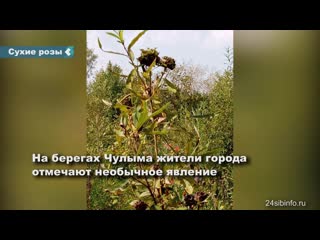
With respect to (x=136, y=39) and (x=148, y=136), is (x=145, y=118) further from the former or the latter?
(x=136, y=39)

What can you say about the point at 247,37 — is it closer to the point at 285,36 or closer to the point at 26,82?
the point at 285,36

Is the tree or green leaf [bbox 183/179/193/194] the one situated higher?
the tree

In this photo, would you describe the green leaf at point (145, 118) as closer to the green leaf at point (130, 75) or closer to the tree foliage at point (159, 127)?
the tree foliage at point (159, 127)

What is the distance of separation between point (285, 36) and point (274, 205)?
1.37 m

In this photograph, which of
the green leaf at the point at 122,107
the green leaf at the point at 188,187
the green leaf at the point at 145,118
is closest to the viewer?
the green leaf at the point at 145,118

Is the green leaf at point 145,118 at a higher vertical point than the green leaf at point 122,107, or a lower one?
lower

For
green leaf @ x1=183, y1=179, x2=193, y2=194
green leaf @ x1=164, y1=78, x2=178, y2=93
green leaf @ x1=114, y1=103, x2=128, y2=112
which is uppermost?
green leaf @ x1=164, y1=78, x2=178, y2=93

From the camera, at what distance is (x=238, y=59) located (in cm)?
347

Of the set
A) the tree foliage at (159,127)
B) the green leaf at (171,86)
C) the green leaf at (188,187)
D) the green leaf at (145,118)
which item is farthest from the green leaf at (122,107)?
the green leaf at (188,187)

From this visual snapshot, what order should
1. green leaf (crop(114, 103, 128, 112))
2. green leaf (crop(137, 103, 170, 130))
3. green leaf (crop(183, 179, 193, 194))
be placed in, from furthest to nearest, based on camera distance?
green leaf (crop(183, 179, 193, 194)) → green leaf (crop(114, 103, 128, 112)) → green leaf (crop(137, 103, 170, 130))

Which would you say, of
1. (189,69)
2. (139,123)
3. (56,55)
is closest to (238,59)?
(189,69)

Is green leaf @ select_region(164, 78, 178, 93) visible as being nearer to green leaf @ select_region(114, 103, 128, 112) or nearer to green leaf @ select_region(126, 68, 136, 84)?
green leaf @ select_region(126, 68, 136, 84)

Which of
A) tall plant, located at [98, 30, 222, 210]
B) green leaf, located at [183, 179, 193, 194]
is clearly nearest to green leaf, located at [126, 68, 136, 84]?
tall plant, located at [98, 30, 222, 210]

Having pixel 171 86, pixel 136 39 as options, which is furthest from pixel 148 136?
pixel 136 39
